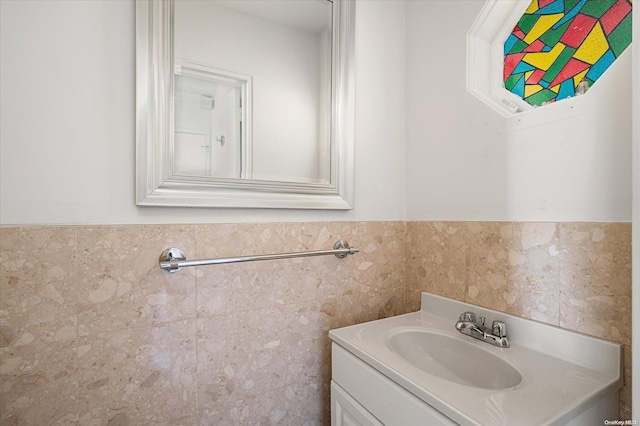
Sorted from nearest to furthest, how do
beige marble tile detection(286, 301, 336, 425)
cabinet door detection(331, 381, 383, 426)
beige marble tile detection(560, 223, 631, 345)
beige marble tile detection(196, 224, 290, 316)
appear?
beige marble tile detection(560, 223, 631, 345) → cabinet door detection(331, 381, 383, 426) → beige marble tile detection(196, 224, 290, 316) → beige marble tile detection(286, 301, 336, 425)

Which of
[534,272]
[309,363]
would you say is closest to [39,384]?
[309,363]

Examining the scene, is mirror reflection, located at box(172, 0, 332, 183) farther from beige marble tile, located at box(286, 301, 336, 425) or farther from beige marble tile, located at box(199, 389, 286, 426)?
beige marble tile, located at box(199, 389, 286, 426)

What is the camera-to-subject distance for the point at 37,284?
789 mm

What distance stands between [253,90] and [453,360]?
1.13m

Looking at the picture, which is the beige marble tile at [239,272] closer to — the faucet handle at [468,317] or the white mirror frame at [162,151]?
the white mirror frame at [162,151]

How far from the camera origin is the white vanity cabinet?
0.72 m

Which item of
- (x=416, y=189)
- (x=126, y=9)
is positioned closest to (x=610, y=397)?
(x=416, y=189)

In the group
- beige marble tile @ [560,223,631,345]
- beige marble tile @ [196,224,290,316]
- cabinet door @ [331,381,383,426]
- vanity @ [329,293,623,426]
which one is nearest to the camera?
vanity @ [329,293,623,426]

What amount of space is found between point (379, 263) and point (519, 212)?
554 mm

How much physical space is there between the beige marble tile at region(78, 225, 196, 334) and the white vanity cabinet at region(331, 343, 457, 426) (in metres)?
0.51

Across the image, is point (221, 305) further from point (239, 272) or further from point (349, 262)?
point (349, 262)

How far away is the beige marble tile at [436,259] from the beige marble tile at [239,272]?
576 millimetres

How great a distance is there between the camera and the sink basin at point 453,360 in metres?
0.88

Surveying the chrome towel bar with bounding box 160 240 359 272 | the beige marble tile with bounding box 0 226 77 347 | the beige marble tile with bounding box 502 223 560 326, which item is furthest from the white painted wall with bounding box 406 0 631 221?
the beige marble tile with bounding box 0 226 77 347
